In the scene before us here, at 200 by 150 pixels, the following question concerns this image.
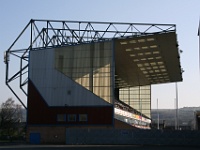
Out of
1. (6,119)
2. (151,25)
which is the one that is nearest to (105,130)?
(151,25)

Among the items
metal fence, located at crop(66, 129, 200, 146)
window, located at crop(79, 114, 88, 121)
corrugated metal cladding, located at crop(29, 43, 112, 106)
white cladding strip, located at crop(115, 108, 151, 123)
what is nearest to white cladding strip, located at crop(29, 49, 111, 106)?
corrugated metal cladding, located at crop(29, 43, 112, 106)

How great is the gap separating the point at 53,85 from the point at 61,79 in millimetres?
1428

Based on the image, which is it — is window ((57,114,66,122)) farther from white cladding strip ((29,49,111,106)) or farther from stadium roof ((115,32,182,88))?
stadium roof ((115,32,182,88))

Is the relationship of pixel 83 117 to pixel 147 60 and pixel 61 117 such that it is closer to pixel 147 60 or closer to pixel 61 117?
pixel 61 117

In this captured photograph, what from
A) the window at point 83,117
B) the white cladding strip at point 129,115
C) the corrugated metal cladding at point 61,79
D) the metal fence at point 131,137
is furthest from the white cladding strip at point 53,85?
the white cladding strip at point 129,115

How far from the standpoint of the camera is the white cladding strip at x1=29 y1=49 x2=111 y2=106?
2023 inches

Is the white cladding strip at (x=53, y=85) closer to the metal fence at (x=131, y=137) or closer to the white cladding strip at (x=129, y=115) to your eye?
the metal fence at (x=131, y=137)

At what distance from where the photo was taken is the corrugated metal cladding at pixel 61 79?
169 feet

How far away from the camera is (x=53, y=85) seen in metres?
52.9

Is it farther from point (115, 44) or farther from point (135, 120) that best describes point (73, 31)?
point (135, 120)

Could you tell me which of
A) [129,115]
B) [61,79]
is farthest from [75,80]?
[129,115]

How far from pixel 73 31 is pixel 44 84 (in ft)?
34.9

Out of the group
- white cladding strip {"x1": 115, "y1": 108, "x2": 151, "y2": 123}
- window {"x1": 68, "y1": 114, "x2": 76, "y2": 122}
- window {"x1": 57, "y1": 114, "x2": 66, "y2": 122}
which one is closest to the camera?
window {"x1": 68, "y1": 114, "x2": 76, "y2": 122}

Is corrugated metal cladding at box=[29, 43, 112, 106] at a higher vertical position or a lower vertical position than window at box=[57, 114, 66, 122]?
higher
